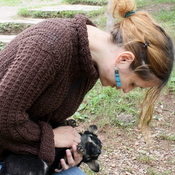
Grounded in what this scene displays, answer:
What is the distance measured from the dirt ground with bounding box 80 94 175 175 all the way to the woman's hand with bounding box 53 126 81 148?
977mm

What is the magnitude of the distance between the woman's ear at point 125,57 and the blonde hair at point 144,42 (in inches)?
1.3

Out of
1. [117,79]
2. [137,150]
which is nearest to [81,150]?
[117,79]

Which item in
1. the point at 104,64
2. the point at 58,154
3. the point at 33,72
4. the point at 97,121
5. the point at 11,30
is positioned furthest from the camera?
the point at 11,30

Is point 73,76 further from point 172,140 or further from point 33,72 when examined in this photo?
point 172,140

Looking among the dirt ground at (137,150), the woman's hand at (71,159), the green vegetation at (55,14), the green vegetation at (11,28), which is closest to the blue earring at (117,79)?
the woman's hand at (71,159)

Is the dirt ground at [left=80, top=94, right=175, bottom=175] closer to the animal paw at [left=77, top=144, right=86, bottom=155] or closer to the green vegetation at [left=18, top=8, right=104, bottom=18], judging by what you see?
the animal paw at [left=77, top=144, right=86, bottom=155]

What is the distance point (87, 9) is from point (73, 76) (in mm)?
5486

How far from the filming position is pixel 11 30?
5.98 metres

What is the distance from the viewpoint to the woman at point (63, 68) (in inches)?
58.3

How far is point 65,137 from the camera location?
187 cm

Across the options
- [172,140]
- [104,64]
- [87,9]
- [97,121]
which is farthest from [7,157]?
[87,9]

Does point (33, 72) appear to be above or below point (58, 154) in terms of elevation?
above

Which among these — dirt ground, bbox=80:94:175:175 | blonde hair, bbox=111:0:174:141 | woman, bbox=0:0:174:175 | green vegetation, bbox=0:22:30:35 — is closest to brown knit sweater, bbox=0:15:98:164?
woman, bbox=0:0:174:175

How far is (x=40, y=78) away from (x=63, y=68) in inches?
6.4
